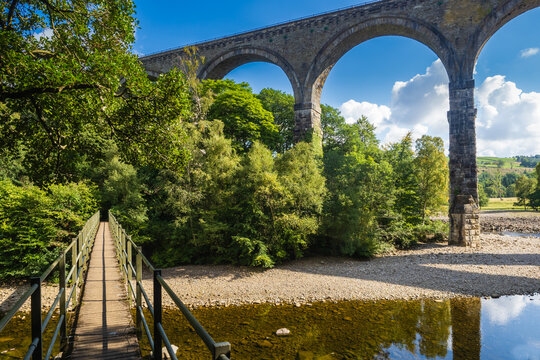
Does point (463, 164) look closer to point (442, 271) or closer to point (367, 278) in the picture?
point (442, 271)

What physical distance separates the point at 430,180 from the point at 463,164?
4.46m

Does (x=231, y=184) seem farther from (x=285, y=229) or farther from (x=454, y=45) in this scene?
(x=454, y=45)

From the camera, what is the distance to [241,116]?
69.1 ft

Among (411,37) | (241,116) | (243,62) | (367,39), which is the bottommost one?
(241,116)

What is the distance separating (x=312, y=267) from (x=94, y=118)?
10.7 meters

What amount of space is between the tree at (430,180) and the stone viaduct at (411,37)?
3.99 meters

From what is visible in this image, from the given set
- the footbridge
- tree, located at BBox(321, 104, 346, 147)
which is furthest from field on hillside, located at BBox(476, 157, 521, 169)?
the footbridge

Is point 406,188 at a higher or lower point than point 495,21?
lower

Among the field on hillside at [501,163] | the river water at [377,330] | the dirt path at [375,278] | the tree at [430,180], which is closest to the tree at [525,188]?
the tree at [430,180]

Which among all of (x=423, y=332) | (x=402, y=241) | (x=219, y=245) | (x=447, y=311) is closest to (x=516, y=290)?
(x=447, y=311)

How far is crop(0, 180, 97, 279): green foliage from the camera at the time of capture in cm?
1260

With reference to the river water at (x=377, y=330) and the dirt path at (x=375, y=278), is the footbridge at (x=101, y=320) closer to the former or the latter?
the river water at (x=377, y=330)

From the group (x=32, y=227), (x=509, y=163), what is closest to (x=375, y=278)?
(x=32, y=227)

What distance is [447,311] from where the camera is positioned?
8.98 m
